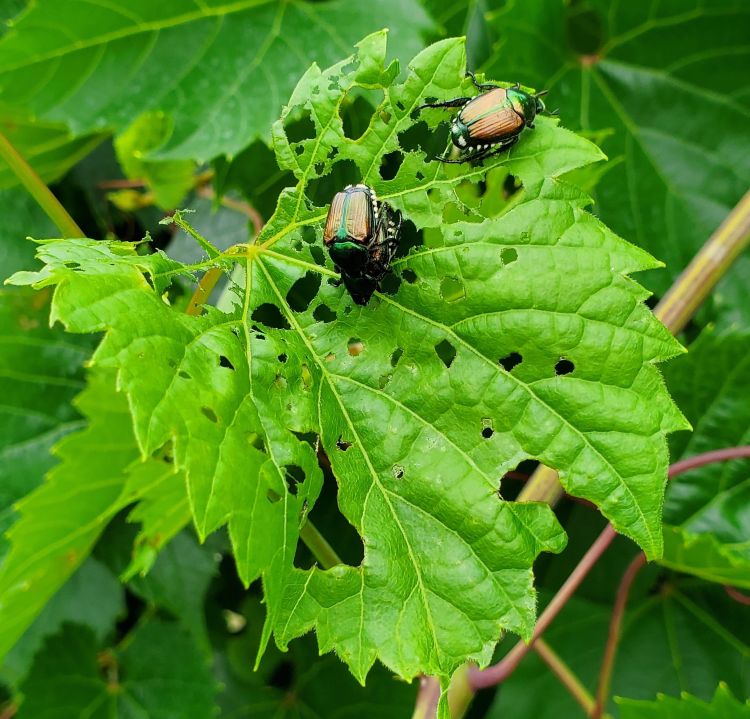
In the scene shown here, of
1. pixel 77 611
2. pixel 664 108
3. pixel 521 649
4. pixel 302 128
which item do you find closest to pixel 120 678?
pixel 77 611

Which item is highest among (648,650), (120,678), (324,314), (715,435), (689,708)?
(324,314)

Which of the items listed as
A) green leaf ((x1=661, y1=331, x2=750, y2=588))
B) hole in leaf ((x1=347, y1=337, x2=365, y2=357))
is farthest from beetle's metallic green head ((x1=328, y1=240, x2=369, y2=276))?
green leaf ((x1=661, y1=331, x2=750, y2=588))

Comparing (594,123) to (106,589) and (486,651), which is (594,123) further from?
(106,589)

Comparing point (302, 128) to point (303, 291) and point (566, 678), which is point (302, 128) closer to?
point (303, 291)

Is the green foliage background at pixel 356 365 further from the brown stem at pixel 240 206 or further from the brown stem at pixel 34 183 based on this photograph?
the brown stem at pixel 34 183

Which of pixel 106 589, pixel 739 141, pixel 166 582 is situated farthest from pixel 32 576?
pixel 739 141

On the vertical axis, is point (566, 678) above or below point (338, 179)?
below

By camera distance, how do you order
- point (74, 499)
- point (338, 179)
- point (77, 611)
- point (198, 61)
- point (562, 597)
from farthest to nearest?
point (77, 611) < point (198, 61) < point (74, 499) < point (338, 179) < point (562, 597)
